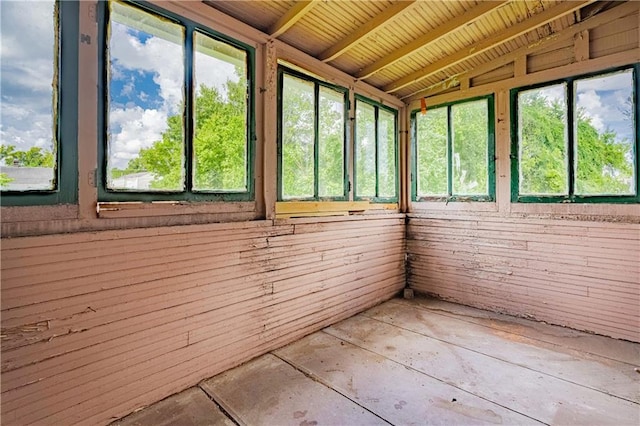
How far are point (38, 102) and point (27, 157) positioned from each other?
1.08 feet

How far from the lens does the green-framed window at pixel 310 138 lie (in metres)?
3.34

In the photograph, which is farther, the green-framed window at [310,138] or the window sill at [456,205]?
the window sill at [456,205]

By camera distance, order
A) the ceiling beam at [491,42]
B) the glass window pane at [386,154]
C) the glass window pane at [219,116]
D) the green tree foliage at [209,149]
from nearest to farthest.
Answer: the green tree foliage at [209,149], the glass window pane at [219,116], the ceiling beam at [491,42], the glass window pane at [386,154]

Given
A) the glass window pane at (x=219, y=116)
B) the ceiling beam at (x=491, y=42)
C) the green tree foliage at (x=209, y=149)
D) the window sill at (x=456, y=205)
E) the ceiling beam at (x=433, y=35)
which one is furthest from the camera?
the window sill at (x=456, y=205)

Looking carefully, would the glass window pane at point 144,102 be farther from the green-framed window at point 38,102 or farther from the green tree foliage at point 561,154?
the green tree foliage at point 561,154

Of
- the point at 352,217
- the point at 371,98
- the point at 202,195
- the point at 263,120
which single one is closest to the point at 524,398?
the point at 352,217

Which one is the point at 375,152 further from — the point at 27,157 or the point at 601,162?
the point at 27,157

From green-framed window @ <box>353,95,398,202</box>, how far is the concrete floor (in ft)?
6.12

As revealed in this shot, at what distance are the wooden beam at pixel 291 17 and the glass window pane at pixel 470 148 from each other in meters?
2.75

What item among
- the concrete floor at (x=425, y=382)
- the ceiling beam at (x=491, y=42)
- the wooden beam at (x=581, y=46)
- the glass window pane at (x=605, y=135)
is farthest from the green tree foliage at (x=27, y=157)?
the wooden beam at (x=581, y=46)

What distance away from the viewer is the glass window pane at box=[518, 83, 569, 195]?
3799 millimetres

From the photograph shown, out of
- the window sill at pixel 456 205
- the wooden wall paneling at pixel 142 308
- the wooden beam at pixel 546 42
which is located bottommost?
the wooden wall paneling at pixel 142 308

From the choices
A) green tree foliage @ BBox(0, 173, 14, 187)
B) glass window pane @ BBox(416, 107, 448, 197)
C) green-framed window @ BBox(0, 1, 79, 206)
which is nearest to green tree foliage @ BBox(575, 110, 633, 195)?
glass window pane @ BBox(416, 107, 448, 197)

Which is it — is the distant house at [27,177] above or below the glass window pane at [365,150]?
below
